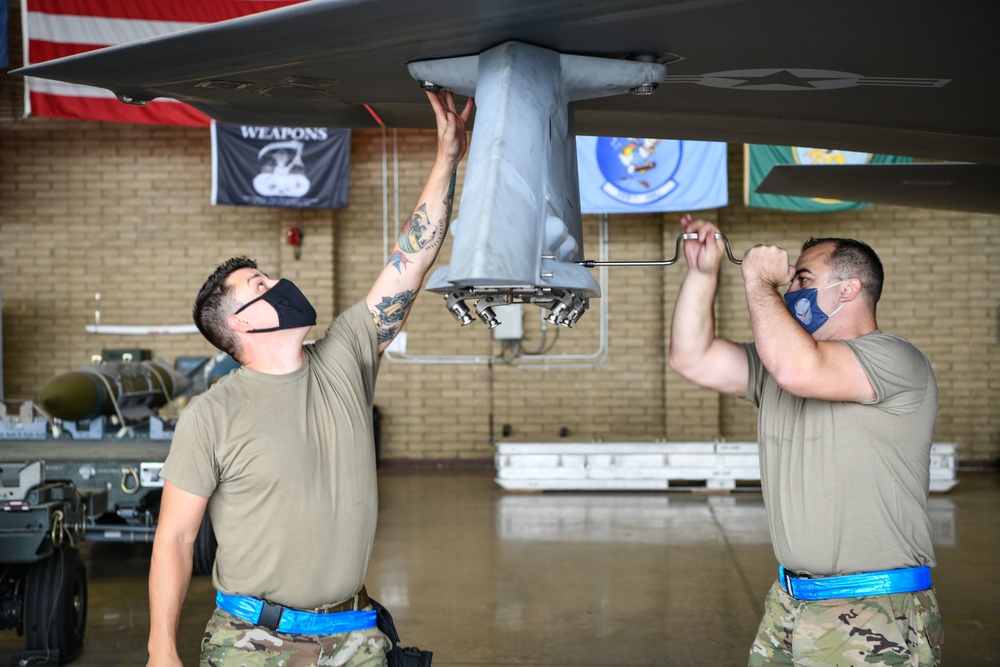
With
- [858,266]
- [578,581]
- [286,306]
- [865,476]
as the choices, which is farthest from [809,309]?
[578,581]

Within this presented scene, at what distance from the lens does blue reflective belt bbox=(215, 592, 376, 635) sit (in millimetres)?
2316

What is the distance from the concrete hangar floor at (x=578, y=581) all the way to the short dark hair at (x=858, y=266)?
9.27 feet

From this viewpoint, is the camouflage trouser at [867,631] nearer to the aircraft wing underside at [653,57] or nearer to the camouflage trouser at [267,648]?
the camouflage trouser at [267,648]

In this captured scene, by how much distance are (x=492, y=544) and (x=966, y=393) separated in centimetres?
659

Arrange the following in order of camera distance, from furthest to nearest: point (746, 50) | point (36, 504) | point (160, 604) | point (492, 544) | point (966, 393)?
1. point (966, 393)
2. point (492, 544)
3. point (36, 504)
4. point (160, 604)
5. point (746, 50)

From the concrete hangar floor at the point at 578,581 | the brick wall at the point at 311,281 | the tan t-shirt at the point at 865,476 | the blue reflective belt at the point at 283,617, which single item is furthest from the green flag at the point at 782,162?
the blue reflective belt at the point at 283,617

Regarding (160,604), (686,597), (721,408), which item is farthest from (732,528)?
(160,604)

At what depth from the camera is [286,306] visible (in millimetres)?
2469

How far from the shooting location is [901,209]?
35.6ft

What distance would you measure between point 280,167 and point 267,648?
334 inches

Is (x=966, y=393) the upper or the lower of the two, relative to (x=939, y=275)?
lower

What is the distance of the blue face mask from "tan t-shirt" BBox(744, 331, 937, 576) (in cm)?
14

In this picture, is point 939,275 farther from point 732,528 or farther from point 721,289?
point 732,528

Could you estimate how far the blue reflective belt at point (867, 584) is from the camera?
93.4 inches
